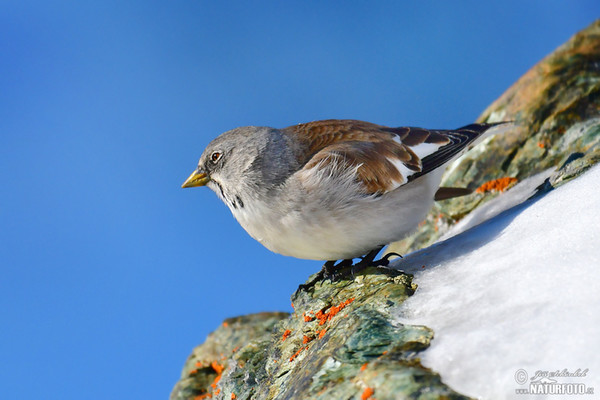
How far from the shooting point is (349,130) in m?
6.04

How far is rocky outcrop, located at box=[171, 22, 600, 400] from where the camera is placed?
3521mm

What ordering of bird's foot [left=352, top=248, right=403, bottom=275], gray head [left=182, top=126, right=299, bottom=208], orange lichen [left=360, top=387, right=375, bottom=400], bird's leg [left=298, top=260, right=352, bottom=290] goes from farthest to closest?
bird's leg [left=298, top=260, right=352, bottom=290], bird's foot [left=352, top=248, right=403, bottom=275], gray head [left=182, top=126, right=299, bottom=208], orange lichen [left=360, top=387, right=375, bottom=400]

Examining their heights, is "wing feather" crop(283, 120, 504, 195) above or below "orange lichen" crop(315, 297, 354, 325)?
above

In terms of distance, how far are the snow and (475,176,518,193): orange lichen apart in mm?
2850

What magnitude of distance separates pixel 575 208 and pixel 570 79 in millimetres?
5104

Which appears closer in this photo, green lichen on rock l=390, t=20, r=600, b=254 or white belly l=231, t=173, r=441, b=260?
white belly l=231, t=173, r=441, b=260

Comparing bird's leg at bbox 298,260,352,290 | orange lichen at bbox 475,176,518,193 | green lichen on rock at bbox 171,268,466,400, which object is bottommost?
green lichen on rock at bbox 171,268,466,400

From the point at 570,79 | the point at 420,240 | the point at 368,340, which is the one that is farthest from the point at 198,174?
the point at 570,79

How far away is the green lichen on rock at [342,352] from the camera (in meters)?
3.27

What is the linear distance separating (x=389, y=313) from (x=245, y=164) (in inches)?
86.6

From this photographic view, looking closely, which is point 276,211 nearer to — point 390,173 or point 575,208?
point 390,173

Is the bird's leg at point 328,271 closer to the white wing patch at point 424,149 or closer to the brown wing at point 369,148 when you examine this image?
the brown wing at point 369,148

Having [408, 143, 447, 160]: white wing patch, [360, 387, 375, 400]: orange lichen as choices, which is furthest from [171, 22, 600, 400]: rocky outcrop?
[408, 143, 447, 160]: white wing patch

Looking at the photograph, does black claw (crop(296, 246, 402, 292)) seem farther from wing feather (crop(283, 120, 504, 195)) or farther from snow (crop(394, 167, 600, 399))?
wing feather (crop(283, 120, 504, 195))
